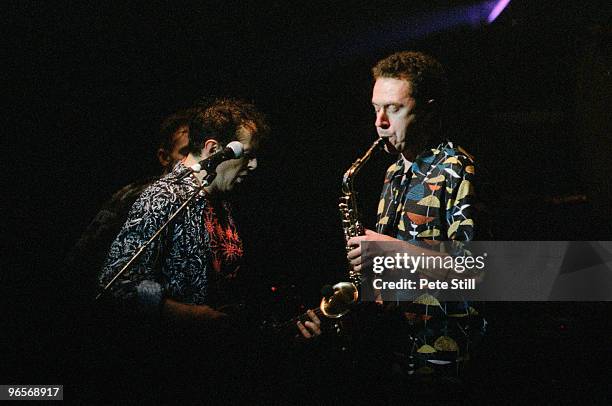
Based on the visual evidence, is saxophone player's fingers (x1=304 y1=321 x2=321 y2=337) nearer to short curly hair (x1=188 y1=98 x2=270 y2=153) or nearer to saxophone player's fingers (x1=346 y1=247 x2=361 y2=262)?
saxophone player's fingers (x1=346 y1=247 x2=361 y2=262)

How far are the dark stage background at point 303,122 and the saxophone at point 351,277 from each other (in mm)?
579

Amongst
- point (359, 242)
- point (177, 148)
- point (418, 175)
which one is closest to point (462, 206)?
point (418, 175)

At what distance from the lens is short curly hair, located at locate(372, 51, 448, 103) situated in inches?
79.4

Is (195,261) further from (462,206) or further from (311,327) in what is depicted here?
(462,206)

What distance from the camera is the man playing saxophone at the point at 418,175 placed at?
5.90ft

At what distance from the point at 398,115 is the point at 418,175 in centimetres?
26

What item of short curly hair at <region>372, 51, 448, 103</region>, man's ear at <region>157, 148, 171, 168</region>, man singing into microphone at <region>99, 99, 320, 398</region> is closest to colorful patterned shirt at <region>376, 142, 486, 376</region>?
short curly hair at <region>372, 51, 448, 103</region>

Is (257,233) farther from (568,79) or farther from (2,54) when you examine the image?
(568,79)

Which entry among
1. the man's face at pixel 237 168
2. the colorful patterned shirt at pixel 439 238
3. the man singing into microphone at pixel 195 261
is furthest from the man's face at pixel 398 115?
the man's face at pixel 237 168

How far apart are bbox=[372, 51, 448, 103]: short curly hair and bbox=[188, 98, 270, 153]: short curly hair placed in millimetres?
727

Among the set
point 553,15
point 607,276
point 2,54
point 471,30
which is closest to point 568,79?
point 553,15

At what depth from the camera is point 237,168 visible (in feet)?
8.17

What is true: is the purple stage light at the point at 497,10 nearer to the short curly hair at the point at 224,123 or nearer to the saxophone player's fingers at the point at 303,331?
the short curly hair at the point at 224,123

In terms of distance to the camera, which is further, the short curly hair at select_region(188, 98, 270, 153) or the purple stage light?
the purple stage light
